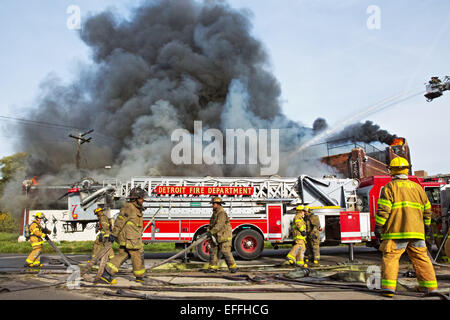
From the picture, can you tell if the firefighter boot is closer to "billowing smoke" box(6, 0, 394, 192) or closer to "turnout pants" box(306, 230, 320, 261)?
"turnout pants" box(306, 230, 320, 261)

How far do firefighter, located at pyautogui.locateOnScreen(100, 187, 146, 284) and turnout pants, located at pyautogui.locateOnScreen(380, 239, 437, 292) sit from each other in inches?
140

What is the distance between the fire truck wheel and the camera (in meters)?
9.07

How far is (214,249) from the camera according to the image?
7043 mm

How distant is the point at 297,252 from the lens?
7551 mm

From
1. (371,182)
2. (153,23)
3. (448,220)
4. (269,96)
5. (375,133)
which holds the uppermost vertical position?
(153,23)

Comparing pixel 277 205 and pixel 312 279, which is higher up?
pixel 277 205

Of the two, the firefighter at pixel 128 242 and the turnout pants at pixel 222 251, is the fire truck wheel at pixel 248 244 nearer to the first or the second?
the turnout pants at pixel 222 251

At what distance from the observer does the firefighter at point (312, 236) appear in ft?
25.8

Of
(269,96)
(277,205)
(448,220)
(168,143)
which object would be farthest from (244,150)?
(448,220)

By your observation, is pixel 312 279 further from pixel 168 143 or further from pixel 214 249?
pixel 168 143

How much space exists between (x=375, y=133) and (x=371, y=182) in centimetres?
2100

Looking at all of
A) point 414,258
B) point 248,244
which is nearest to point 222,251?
point 248,244

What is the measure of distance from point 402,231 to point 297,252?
354 cm
